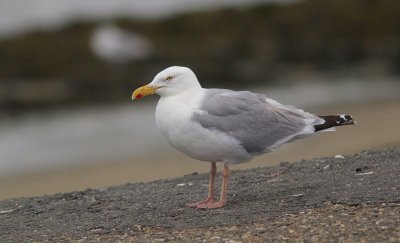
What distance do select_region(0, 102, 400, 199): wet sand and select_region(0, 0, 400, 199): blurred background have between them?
32 mm

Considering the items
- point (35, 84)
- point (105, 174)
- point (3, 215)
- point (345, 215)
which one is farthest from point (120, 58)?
point (345, 215)

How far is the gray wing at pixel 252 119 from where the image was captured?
647 cm

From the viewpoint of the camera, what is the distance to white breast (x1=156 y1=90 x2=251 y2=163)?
635cm

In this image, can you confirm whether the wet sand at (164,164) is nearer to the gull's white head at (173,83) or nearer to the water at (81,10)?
the gull's white head at (173,83)

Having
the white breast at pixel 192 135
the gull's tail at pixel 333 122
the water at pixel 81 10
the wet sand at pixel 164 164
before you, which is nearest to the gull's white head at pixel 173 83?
the white breast at pixel 192 135

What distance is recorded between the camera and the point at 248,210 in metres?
6.21

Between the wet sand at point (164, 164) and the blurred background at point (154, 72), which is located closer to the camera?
the wet sand at point (164, 164)

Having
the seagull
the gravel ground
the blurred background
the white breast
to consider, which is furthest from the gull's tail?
the blurred background

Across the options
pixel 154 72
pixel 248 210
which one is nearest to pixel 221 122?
pixel 248 210

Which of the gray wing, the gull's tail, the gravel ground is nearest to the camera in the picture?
the gravel ground

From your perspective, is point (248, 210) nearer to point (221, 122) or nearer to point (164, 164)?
point (221, 122)

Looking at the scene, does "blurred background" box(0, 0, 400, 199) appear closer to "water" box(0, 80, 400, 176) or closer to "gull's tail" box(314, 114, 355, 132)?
"water" box(0, 80, 400, 176)

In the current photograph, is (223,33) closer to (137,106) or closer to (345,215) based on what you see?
(137,106)

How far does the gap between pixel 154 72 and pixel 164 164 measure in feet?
24.5
